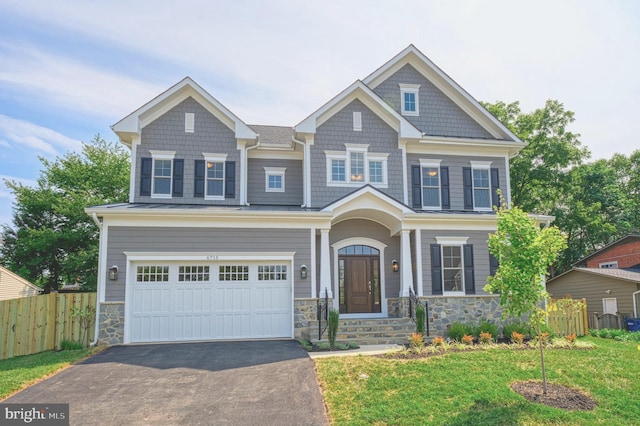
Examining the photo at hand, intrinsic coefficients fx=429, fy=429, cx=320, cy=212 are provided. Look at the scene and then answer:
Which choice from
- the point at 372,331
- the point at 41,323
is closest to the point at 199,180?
the point at 41,323

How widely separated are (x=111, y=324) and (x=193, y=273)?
7.98 feet

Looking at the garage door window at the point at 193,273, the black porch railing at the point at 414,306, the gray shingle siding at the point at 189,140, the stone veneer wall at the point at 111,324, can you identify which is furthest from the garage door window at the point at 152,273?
the black porch railing at the point at 414,306

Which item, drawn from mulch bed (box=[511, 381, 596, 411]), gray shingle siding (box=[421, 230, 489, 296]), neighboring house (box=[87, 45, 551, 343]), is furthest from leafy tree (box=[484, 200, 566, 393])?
gray shingle siding (box=[421, 230, 489, 296])

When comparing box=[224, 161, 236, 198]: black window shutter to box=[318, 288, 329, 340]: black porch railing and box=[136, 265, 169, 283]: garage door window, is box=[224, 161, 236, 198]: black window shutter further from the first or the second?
box=[318, 288, 329, 340]: black porch railing

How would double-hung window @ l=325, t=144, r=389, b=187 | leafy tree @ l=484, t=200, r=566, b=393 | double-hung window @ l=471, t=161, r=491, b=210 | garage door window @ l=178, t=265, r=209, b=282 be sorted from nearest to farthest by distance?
leafy tree @ l=484, t=200, r=566, b=393, garage door window @ l=178, t=265, r=209, b=282, double-hung window @ l=325, t=144, r=389, b=187, double-hung window @ l=471, t=161, r=491, b=210

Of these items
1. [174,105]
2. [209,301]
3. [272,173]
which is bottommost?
[209,301]

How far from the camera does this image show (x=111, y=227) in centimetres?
1179

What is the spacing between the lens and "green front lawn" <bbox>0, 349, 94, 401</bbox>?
7567 mm

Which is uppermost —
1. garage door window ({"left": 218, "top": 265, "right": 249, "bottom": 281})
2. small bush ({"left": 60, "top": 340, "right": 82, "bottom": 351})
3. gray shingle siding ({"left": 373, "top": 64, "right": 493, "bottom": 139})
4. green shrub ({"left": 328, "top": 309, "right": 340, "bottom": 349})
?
gray shingle siding ({"left": 373, "top": 64, "right": 493, "bottom": 139})

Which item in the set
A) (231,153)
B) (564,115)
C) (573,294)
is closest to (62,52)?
(231,153)

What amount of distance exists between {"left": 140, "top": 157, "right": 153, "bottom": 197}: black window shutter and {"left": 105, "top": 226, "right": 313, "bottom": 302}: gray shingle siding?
83.0 inches

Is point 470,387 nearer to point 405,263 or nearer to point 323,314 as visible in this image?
point 323,314

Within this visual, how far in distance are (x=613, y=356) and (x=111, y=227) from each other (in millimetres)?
12614

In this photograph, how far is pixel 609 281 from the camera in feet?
62.0
